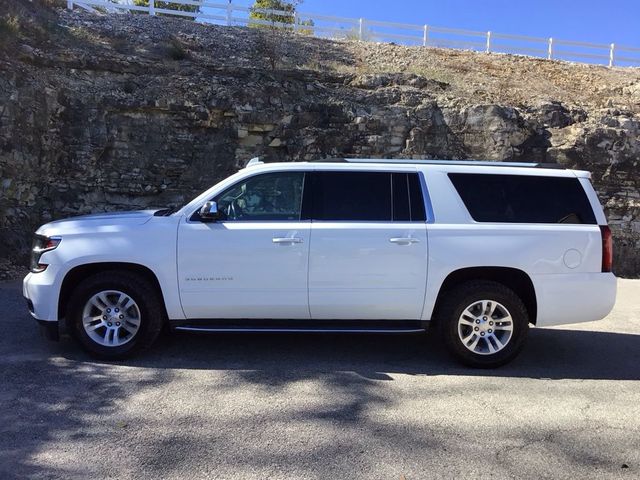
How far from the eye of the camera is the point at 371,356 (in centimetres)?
544

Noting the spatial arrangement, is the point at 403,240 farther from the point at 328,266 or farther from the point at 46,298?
the point at 46,298

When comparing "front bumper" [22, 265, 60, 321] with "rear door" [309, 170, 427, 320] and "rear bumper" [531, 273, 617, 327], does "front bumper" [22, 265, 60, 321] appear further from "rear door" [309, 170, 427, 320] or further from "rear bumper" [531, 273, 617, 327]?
"rear bumper" [531, 273, 617, 327]

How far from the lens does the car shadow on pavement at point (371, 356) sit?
5.07 m

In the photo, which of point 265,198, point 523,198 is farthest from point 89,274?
point 523,198

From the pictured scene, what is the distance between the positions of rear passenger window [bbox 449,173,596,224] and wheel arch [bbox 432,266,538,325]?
0.48 meters

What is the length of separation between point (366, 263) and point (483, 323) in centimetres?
127

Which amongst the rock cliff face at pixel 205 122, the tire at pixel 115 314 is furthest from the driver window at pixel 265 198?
the rock cliff face at pixel 205 122

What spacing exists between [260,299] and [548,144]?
34.2 ft

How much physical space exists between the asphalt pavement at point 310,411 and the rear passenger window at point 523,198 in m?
1.49

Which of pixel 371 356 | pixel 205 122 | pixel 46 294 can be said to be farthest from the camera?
pixel 205 122

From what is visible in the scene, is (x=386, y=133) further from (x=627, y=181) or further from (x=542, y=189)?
(x=542, y=189)

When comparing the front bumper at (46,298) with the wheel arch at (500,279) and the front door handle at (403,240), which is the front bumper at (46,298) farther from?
the wheel arch at (500,279)

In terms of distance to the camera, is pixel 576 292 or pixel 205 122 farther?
pixel 205 122

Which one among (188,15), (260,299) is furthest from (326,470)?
(188,15)
